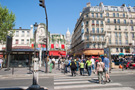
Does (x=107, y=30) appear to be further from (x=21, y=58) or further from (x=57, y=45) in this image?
(x=21, y=58)

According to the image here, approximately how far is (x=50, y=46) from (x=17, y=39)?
10674 mm

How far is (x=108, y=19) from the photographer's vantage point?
40.4 metres

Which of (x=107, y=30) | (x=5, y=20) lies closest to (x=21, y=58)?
(x=5, y=20)

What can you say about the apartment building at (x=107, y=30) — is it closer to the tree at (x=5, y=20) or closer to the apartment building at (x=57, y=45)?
the apartment building at (x=57, y=45)

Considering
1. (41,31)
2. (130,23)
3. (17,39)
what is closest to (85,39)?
(41,31)

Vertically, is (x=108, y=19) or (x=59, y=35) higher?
(x=108, y=19)

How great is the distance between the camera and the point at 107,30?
1569 inches

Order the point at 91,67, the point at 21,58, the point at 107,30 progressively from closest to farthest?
the point at 91,67
the point at 21,58
the point at 107,30

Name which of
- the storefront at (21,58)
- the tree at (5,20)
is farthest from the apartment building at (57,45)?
the tree at (5,20)

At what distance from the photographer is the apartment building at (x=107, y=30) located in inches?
1502

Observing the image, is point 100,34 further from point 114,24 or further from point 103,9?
point 103,9

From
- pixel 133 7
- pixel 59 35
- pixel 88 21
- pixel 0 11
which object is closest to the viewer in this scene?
pixel 0 11

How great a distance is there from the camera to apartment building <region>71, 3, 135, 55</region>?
38156mm

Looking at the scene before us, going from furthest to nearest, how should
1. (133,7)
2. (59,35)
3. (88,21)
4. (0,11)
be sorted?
(133,7) < (88,21) < (59,35) < (0,11)
